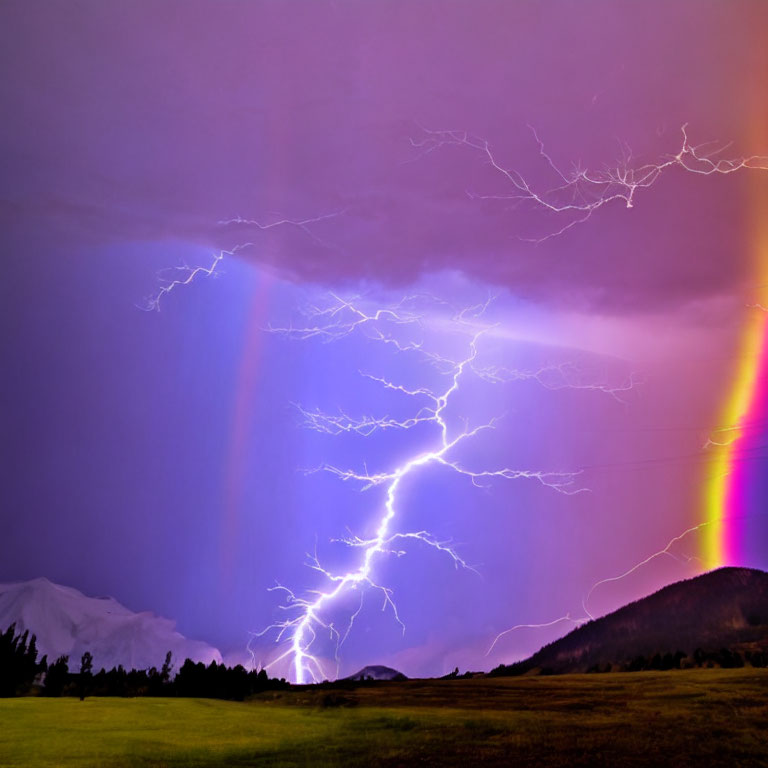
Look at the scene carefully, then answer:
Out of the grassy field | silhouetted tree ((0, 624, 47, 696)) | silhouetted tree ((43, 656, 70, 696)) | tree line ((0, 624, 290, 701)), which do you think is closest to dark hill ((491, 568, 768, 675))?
tree line ((0, 624, 290, 701))

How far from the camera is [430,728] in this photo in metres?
12.0

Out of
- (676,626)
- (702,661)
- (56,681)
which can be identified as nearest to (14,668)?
(56,681)

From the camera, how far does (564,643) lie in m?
42.3

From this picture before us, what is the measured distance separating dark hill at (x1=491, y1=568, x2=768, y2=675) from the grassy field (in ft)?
66.4

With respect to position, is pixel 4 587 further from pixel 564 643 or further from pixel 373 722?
pixel 373 722

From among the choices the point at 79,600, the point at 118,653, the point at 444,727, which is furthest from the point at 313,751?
the point at 79,600

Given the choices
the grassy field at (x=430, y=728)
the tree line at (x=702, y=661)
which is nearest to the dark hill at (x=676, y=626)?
the tree line at (x=702, y=661)

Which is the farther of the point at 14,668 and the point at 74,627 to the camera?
the point at 74,627

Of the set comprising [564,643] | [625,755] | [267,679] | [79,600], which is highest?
[79,600]

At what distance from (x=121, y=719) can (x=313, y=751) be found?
21.5 feet

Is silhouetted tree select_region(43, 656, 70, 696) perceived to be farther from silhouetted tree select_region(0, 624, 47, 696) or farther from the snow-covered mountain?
the snow-covered mountain

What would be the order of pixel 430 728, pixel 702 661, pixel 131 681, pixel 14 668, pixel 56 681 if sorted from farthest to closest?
pixel 131 681, pixel 14 668, pixel 56 681, pixel 702 661, pixel 430 728

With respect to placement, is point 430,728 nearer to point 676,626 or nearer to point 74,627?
point 676,626

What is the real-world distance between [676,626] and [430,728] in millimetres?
37638
